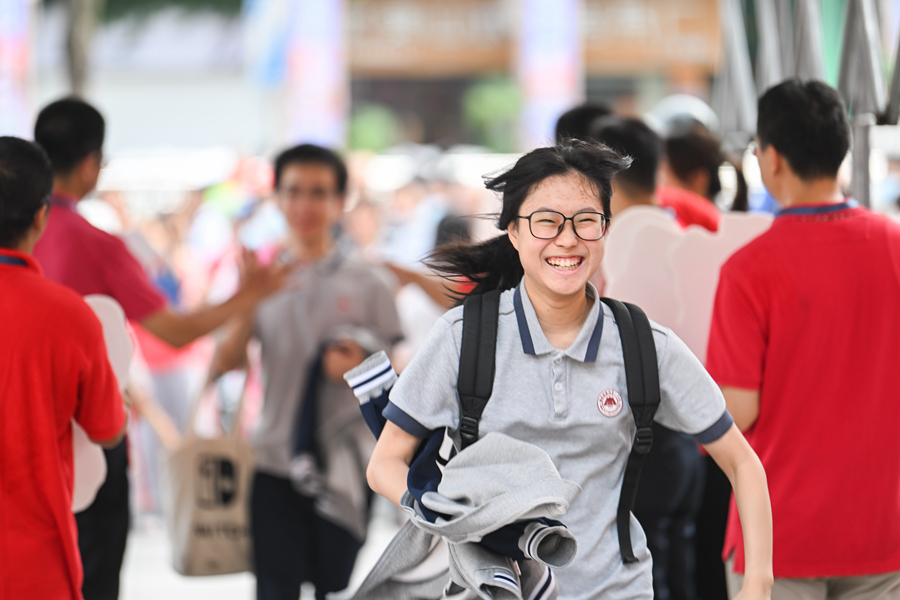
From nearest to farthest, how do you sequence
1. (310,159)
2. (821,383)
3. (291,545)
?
(821,383) → (291,545) → (310,159)

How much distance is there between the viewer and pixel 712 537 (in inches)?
140

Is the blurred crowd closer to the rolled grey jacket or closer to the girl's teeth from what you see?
the girl's teeth

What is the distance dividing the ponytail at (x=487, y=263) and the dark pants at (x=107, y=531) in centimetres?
135

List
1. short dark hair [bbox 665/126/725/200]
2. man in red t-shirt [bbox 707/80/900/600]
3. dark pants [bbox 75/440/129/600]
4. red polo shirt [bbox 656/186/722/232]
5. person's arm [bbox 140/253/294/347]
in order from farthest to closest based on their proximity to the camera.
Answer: short dark hair [bbox 665/126/725/200], red polo shirt [bbox 656/186/722/232], person's arm [bbox 140/253/294/347], dark pants [bbox 75/440/129/600], man in red t-shirt [bbox 707/80/900/600]

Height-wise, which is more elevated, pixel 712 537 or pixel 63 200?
pixel 63 200

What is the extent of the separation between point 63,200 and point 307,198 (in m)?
0.87

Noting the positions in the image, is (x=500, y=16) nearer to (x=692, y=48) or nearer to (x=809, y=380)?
(x=692, y=48)

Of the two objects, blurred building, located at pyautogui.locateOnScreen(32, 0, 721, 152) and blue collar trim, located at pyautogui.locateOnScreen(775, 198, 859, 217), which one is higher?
blurred building, located at pyautogui.locateOnScreen(32, 0, 721, 152)

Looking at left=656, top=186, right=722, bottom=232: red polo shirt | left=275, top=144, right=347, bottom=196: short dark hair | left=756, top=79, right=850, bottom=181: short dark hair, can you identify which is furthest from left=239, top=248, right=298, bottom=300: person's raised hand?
left=756, top=79, right=850, bottom=181: short dark hair

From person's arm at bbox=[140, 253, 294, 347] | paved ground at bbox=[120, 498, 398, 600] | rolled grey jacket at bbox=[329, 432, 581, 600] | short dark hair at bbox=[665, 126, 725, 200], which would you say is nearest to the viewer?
rolled grey jacket at bbox=[329, 432, 581, 600]

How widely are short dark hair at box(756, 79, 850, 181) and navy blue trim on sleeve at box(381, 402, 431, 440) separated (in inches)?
44.9

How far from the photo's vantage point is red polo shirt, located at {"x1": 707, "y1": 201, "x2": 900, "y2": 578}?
2273 mm

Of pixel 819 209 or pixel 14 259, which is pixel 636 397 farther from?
pixel 14 259

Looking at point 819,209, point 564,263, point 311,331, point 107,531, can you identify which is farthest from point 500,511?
point 311,331
